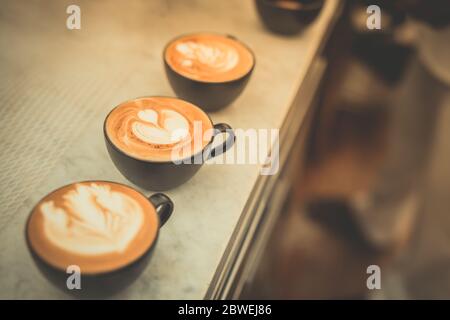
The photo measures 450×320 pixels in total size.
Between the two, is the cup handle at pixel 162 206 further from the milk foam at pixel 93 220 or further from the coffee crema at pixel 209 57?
the coffee crema at pixel 209 57

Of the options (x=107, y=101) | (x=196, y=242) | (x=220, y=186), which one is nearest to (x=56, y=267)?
(x=196, y=242)

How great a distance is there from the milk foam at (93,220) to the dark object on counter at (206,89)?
35 centimetres

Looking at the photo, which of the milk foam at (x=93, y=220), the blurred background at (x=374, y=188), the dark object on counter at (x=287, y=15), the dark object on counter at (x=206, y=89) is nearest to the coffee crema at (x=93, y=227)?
the milk foam at (x=93, y=220)

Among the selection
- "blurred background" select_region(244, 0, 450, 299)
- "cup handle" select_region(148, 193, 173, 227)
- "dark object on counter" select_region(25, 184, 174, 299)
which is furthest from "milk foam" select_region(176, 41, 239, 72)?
"blurred background" select_region(244, 0, 450, 299)

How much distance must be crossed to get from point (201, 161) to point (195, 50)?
0.39 m

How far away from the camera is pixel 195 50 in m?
1.13

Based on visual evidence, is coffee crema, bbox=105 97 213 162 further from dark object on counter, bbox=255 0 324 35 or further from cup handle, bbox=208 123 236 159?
dark object on counter, bbox=255 0 324 35

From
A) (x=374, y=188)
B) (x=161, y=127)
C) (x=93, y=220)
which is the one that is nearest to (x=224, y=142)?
(x=161, y=127)

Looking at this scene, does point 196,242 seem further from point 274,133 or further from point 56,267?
point 274,133

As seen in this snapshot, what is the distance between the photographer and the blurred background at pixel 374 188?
1.88m

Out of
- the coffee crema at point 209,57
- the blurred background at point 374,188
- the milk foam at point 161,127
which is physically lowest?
the blurred background at point 374,188

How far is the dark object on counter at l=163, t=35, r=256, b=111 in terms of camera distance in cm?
102

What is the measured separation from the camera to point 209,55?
1119mm

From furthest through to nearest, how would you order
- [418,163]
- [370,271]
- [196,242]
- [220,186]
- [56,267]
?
[418,163] → [370,271] → [220,186] → [196,242] → [56,267]
